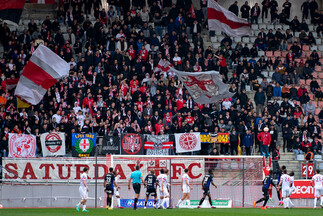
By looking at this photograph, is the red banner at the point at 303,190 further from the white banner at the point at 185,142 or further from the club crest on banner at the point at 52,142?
the club crest on banner at the point at 52,142

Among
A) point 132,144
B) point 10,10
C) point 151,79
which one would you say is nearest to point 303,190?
point 132,144

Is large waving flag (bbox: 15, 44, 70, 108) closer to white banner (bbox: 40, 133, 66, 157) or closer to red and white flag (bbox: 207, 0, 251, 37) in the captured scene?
white banner (bbox: 40, 133, 66, 157)

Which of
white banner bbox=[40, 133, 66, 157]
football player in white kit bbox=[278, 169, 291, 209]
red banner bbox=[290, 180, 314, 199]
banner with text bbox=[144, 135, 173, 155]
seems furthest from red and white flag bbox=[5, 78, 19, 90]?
red banner bbox=[290, 180, 314, 199]

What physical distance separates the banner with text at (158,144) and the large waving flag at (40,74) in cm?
546

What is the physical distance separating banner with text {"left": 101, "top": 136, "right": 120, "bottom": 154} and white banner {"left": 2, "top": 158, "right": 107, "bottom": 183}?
109 cm

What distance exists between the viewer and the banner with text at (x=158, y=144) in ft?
112

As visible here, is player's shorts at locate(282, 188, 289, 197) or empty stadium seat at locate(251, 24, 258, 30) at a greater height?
empty stadium seat at locate(251, 24, 258, 30)

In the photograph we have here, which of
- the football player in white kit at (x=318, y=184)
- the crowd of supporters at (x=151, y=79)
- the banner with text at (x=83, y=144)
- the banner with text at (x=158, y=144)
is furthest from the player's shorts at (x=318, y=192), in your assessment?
the banner with text at (x=83, y=144)

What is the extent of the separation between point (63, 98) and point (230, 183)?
1001 centimetres

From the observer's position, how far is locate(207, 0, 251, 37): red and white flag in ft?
134

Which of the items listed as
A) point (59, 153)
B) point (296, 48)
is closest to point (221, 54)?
point (296, 48)

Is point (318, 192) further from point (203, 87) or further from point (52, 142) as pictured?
point (52, 142)

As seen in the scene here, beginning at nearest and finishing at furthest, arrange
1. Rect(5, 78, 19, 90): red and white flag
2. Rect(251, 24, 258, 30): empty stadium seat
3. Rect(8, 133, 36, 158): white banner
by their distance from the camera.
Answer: Rect(8, 133, 36, 158): white banner
Rect(5, 78, 19, 90): red and white flag
Rect(251, 24, 258, 30): empty stadium seat

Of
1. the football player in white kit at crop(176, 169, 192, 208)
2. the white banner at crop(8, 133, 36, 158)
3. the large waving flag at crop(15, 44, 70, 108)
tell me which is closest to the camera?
the football player in white kit at crop(176, 169, 192, 208)
